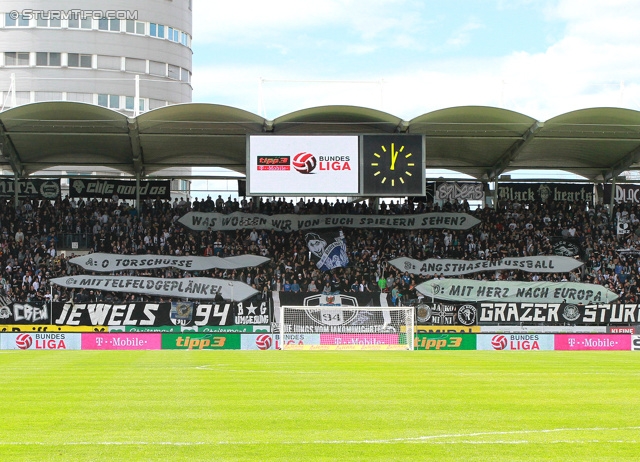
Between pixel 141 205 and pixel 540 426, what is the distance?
39682 mm

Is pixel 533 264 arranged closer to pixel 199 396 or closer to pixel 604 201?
pixel 604 201

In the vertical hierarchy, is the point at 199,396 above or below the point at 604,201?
below

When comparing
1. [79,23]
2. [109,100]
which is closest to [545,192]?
[109,100]

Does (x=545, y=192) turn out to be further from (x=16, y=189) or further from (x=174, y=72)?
(x=174, y=72)

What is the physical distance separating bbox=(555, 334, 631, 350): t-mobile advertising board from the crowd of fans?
5931 millimetres

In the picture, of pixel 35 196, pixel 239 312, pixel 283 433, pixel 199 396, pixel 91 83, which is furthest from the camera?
pixel 91 83

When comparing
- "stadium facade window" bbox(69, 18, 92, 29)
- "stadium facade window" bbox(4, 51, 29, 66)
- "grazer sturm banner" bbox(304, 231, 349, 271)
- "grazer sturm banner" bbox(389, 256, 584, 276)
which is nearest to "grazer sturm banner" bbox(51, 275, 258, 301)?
"grazer sturm banner" bbox(304, 231, 349, 271)

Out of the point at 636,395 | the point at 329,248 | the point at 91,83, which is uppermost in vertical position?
the point at 91,83

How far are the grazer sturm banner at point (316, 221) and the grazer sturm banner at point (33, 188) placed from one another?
24.9 feet

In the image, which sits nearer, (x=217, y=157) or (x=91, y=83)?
(x=217, y=157)

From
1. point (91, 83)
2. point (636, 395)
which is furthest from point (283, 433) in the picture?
point (91, 83)

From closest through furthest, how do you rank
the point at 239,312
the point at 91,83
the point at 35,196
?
the point at 239,312
the point at 35,196
the point at 91,83

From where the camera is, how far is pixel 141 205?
48.1 m

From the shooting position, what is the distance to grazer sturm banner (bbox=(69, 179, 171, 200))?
47.7m
